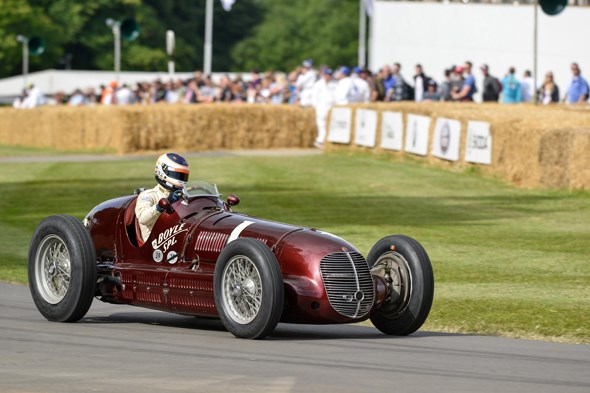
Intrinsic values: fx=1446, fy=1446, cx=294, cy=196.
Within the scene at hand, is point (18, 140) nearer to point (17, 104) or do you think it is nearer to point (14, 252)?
point (17, 104)

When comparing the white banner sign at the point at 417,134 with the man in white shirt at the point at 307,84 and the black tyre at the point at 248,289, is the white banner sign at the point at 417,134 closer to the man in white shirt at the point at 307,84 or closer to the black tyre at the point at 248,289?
the man in white shirt at the point at 307,84

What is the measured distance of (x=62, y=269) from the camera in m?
11.5

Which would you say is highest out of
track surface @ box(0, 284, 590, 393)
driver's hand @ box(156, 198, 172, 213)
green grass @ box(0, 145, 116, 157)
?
driver's hand @ box(156, 198, 172, 213)

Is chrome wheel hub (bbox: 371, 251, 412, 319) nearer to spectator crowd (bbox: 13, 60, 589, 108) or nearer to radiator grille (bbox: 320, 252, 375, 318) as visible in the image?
radiator grille (bbox: 320, 252, 375, 318)

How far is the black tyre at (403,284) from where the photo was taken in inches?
420

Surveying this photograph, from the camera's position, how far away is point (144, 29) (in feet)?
330

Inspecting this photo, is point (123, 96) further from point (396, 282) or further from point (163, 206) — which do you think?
point (396, 282)

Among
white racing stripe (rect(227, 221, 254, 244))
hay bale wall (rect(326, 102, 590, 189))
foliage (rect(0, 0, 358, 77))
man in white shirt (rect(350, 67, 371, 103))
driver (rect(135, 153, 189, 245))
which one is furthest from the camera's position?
foliage (rect(0, 0, 358, 77))

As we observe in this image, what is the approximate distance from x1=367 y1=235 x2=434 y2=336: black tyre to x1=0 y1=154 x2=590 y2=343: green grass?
92 centimetres

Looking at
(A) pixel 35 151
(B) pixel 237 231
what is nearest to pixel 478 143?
(A) pixel 35 151

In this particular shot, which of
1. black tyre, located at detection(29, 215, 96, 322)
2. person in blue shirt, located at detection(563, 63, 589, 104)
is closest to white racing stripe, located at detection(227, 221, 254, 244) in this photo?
black tyre, located at detection(29, 215, 96, 322)

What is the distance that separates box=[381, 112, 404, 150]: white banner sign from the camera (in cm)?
3216

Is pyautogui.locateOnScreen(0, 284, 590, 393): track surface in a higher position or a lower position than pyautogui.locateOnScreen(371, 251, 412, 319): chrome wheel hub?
lower

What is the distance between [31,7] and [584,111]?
6677 cm
